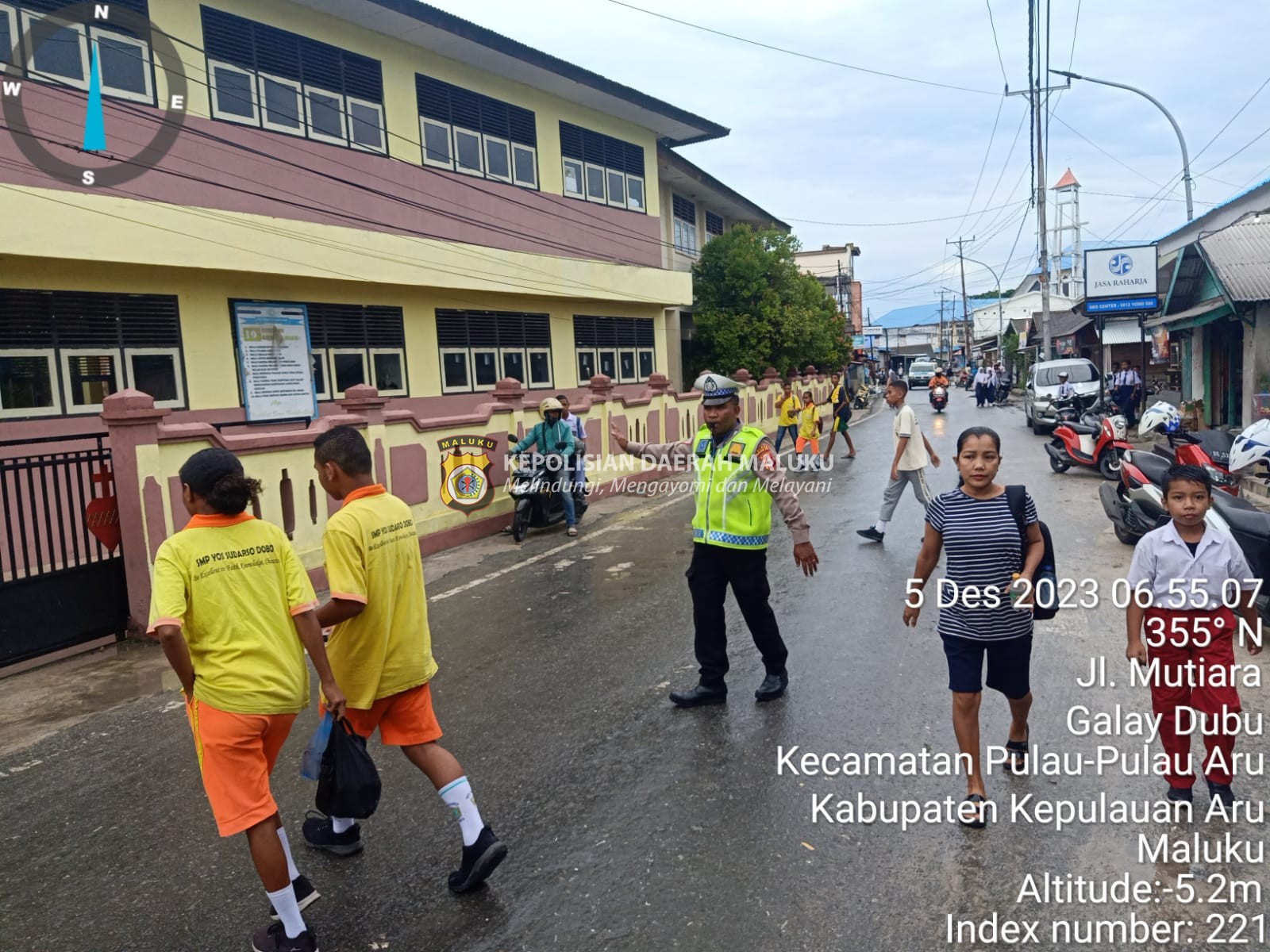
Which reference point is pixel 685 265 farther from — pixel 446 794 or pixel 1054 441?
pixel 446 794

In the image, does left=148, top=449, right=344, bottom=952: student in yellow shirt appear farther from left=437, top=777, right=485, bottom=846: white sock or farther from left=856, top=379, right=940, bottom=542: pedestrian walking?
left=856, top=379, right=940, bottom=542: pedestrian walking

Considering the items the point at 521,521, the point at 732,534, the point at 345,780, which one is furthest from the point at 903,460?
the point at 345,780

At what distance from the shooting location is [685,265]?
2842 cm

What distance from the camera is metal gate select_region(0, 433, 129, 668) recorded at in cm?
640

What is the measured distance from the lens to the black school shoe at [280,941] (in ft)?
9.61

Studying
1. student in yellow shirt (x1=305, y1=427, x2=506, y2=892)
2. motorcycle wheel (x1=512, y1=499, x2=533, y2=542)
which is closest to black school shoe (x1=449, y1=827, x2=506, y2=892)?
student in yellow shirt (x1=305, y1=427, x2=506, y2=892)

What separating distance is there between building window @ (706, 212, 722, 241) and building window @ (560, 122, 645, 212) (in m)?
8.78

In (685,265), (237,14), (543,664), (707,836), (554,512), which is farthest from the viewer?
(685,265)

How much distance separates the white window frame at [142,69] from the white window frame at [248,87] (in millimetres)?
863

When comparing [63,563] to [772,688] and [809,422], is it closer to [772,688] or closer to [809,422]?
[772,688]

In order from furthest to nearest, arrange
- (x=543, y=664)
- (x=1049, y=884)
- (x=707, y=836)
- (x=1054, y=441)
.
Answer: (x=1054, y=441)
(x=543, y=664)
(x=707, y=836)
(x=1049, y=884)

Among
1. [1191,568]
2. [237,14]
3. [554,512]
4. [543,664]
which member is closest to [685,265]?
[237,14]

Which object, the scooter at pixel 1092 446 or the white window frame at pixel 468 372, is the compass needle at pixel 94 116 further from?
the scooter at pixel 1092 446

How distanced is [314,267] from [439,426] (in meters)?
5.16
